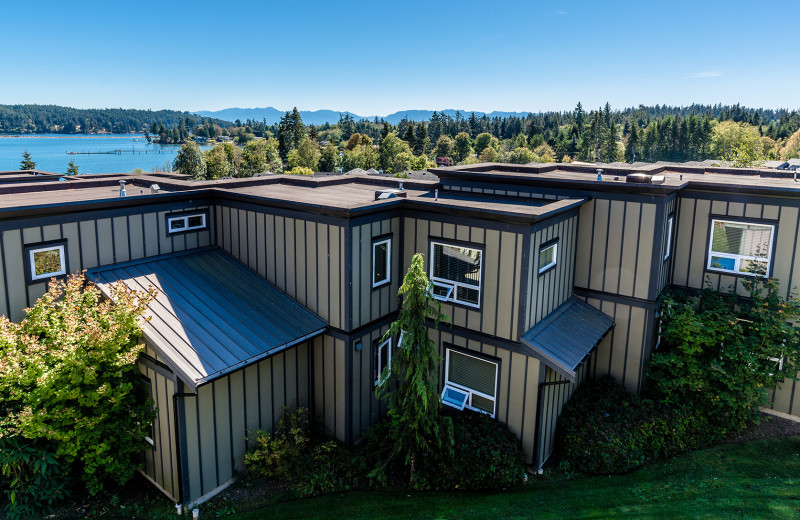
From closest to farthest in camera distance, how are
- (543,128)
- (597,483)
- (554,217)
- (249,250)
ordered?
(597,483)
(554,217)
(249,250)
(543,128)

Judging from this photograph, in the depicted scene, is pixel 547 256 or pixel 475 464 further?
pixel 547 256

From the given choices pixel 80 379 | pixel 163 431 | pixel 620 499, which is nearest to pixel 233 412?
pixel 163 431

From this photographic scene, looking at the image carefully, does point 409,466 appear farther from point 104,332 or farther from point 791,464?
point 791,464

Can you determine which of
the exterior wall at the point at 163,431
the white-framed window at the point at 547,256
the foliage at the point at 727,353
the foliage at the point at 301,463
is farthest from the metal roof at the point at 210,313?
the foliage at the point at 727,353

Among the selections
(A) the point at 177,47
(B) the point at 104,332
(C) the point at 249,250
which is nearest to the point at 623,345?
(C) the point at 249,250

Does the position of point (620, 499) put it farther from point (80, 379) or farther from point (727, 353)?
point (80, 379)

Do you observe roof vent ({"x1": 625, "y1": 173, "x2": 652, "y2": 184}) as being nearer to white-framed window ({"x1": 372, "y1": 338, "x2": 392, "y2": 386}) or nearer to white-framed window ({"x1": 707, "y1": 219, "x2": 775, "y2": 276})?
white-framed window ({"x1": 707, "y1": 219, "x2": 775, "y2": 276})
